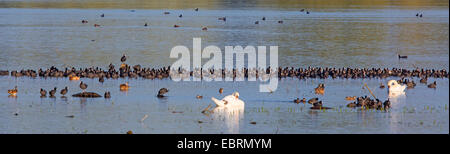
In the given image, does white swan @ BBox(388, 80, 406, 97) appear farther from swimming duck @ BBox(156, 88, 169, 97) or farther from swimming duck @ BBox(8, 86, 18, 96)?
swimming duck @ BBox(8, 86, 18, 96)

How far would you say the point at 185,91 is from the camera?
121 feet

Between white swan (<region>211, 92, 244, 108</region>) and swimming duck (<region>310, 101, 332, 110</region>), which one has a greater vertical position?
white swan (<region>211, 92, 244, 108</region>)

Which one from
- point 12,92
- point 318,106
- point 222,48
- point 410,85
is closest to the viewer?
point 318,106

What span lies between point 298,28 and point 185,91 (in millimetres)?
47904

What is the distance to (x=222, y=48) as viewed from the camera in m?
60.8

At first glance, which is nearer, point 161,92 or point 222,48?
point 161,92

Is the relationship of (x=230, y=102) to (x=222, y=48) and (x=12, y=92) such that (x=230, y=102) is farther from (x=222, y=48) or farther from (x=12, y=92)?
(x=222, y=48)

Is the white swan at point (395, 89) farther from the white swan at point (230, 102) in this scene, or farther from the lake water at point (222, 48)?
the white swan at point (230, 102)

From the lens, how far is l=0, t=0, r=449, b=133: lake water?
2886cm

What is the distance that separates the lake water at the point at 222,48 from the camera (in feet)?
94.7

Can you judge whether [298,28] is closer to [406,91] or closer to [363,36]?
[363,36]

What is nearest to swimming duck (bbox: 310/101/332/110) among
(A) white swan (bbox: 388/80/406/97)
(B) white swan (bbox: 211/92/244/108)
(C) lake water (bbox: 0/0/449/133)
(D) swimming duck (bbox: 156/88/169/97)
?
(C) lake water (bbox: 0/0/449/133)

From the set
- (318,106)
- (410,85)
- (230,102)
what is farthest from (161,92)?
(410,85)

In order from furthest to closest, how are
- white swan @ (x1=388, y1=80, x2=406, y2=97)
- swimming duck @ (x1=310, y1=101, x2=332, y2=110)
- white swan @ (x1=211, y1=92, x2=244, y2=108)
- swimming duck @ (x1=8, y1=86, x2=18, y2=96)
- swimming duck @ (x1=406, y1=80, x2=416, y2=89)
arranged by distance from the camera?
swimming duck @ (x1=406, y1=80, x2=416, y2=89) < white swan @ (x1=388, y1=80, x2=406, y2=97) < swimming duck @ (x1=8, y1=86, x2=18, y2=96) < swimming duck @ (x1=310, y1=101, x2=332, y2=110) < white swan @ (x1=211, y1=92, x2=244, y2=108)
